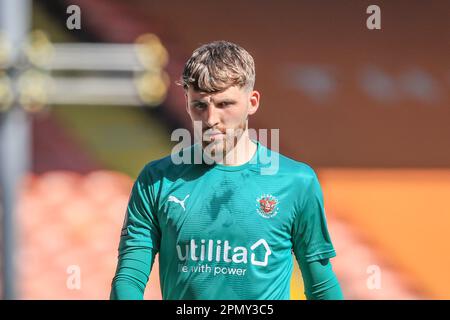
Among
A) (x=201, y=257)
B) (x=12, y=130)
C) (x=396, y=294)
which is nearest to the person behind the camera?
(x=201, y=257)

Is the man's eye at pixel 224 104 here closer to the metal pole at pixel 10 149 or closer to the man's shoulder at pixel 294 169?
the man's shoulder at pixel 294 169

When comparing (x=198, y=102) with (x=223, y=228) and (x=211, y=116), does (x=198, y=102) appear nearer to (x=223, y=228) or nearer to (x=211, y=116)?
(x=211, y=116)

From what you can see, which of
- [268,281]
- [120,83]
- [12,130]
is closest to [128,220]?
[268,281]

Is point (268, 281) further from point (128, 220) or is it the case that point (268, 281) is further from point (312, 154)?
point (312, 154)

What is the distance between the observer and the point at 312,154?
4.38 m

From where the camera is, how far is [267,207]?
6.73ft

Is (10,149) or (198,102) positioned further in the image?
(10,149)

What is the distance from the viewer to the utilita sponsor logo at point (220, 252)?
2002 mm

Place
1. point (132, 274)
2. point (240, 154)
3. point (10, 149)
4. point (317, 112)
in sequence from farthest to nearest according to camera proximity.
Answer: point (317, 112) < point (10, 149) < point (240, 154) < point (132, 274)

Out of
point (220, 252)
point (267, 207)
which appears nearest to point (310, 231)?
point (267, 207)

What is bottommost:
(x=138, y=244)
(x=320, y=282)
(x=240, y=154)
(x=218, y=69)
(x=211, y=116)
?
(x=320, y=282)

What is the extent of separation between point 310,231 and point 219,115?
0.37 metres

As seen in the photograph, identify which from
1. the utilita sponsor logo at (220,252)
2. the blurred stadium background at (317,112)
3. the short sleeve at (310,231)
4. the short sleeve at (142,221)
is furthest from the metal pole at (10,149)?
the short sleeve at (310,231)

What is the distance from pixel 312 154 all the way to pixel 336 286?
7.77ft
